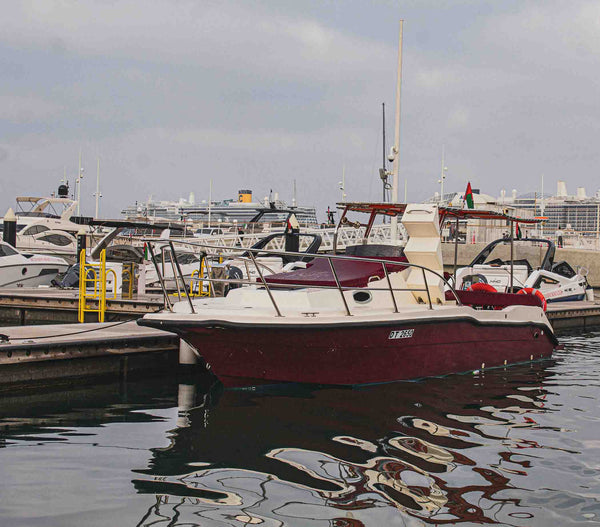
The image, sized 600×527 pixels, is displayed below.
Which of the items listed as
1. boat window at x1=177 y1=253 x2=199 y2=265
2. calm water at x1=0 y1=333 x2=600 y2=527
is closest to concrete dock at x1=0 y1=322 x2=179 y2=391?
calm water at x1=0 y1=333 x2=600 y2=527

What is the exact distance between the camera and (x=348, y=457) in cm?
626

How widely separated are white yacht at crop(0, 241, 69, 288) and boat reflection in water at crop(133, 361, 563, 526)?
13.7 metres

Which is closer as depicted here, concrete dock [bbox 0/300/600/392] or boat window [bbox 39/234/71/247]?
concrete dock [bbox 0/300/600/392]

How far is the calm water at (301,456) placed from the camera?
197 inches

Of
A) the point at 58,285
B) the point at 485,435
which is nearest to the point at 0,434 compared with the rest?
the point at 485,435

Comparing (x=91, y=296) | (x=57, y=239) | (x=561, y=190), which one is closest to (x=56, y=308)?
(x=91, y=296)

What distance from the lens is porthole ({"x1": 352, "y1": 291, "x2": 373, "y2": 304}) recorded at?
9.21 meters

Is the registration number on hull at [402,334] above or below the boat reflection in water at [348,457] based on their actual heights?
above

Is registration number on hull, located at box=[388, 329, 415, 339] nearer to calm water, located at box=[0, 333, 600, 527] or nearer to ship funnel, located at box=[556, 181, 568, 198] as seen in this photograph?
calm water, located at box=[0, 333, 600, 527]

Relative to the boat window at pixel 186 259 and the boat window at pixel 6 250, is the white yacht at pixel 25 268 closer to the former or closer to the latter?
the boat window at pixel 6 250

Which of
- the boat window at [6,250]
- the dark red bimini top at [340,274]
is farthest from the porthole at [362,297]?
the boat window at [6,250]

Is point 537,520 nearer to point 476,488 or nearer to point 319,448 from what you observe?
point 476,488

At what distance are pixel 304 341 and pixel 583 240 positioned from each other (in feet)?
111

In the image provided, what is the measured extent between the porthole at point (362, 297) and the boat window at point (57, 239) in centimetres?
2501
